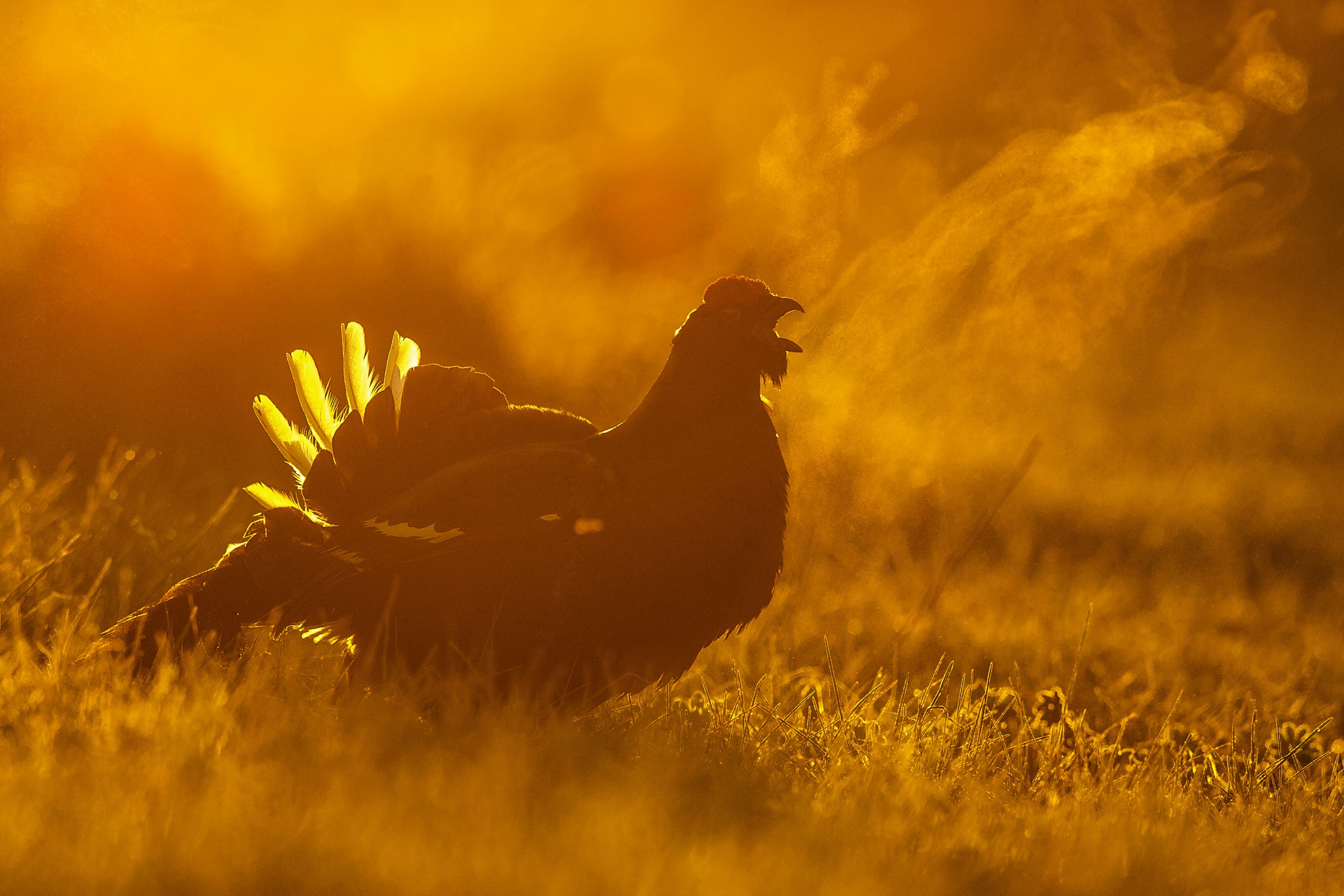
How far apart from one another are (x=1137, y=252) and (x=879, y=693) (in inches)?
462

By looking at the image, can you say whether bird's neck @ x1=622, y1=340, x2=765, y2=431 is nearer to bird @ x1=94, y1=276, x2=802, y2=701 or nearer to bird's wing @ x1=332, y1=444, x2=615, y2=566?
bird @ x1=94, y1=276, x2=802, y2=701

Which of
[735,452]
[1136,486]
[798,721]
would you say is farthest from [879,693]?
[1136,486]

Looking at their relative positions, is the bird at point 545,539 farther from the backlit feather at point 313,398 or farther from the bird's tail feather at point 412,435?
the backlit feather at point 313,398

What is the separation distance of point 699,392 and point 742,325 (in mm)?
317

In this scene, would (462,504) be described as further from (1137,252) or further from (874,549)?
(1137,252)

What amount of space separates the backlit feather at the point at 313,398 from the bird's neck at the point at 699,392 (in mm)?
1396

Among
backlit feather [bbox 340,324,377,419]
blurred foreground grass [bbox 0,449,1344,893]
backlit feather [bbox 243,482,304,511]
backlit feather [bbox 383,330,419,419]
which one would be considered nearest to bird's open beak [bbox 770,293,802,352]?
blurred foreground grass [bbox 0,449,1344,893]

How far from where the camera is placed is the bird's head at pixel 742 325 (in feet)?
14.4

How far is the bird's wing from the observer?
403 cm

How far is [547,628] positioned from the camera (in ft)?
13.1

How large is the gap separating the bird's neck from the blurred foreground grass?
0.99m

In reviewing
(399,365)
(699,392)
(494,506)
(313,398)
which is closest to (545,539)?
(494,506)

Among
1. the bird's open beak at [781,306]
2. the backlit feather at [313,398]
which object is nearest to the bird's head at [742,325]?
the bird's open beak at [781,306]

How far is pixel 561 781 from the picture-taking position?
3.27 metres
